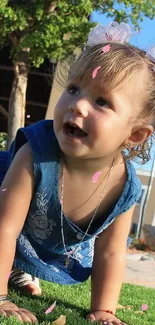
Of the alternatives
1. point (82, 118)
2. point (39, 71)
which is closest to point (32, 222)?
point (82, 118)

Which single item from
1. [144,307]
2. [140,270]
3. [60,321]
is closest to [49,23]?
[140,270]

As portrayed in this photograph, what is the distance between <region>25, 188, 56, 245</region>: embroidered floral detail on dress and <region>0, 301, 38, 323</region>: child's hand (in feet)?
1.68

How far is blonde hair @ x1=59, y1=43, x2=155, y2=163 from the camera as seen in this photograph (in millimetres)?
2314

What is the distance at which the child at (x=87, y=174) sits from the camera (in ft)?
7.45

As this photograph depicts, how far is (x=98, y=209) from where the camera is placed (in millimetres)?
2697

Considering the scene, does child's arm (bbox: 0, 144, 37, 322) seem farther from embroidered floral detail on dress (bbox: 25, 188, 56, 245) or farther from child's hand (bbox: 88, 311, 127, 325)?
child's hand (bbox: 88, 311, 127, 325)

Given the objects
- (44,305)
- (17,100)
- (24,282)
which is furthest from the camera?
(17,100)

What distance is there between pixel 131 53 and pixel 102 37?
0.68 feet

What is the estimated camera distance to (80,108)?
2184 millimetres

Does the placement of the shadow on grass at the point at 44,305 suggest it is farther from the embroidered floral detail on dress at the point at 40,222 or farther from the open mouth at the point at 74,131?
the open mouth at the point at 74,131

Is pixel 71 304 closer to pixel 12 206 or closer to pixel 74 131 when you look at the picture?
pixel 12 206

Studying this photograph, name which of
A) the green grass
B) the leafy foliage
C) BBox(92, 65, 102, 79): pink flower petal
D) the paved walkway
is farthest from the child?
the leafy foliage

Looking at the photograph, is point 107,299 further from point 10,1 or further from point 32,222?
point 10,1

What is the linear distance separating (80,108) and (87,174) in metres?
0.45
